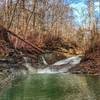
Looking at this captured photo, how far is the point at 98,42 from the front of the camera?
26281mm

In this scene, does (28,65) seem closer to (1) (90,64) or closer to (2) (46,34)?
(1) (90,64)

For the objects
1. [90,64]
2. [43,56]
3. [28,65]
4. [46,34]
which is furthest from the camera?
[46,34]

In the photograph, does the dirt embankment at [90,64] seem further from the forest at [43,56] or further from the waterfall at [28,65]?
the waterfall at [28,65]

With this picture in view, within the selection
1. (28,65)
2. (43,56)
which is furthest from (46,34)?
(28,65)

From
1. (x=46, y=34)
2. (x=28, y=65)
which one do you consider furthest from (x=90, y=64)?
(x=46, y=34)

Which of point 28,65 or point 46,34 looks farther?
point 46,34

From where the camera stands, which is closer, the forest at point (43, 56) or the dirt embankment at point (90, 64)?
the forest at point (43, 56)

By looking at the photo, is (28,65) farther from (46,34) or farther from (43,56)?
(46,34)

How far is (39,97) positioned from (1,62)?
1065 centimetres

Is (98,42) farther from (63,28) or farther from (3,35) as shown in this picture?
(63,28)

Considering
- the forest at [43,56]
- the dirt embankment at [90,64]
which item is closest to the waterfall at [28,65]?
the forest at [43,56]

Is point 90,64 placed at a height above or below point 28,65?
above

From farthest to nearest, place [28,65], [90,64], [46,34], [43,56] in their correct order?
[46,34]
[43,56]
[28,65]
[90,64]

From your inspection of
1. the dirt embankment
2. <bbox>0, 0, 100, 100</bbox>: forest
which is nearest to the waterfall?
<bbox>0, 0, 100, 100</bbox>: forest
